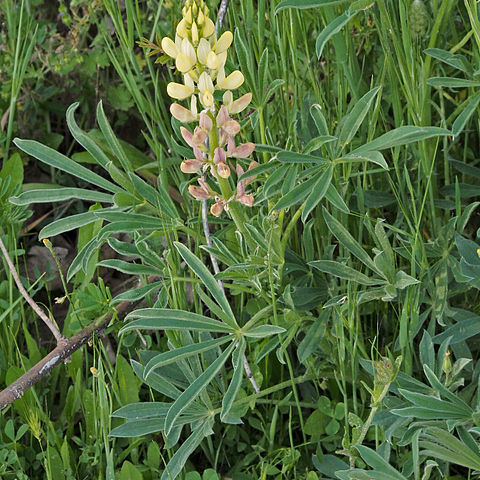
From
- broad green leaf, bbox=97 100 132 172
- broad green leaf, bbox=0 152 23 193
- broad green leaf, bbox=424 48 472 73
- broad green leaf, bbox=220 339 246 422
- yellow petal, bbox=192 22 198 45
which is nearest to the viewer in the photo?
yellow petal, bbox=192 22 198 45

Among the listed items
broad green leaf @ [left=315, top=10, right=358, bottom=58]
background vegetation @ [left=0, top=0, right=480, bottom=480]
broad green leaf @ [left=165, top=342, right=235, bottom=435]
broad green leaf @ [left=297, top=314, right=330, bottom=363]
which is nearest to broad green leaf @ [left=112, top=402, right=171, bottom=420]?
background vegetation @ [left=0, top=0, right=480, bottom=480]

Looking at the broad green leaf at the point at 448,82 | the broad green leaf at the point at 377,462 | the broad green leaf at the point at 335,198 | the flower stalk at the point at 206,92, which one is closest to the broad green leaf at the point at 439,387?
the broad green leaf at the point at 377,462

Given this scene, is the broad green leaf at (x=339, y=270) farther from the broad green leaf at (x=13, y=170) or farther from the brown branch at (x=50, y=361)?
the broad green leaf at (x=13, y=170)

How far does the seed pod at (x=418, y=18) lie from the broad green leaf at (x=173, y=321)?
67 cm

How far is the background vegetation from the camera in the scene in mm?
1203

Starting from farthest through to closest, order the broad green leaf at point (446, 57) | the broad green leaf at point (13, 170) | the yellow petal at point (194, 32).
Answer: the broad green leaf at point (13, 170), the broad green leaf at point (446, 57), the yellow petal at point (194, 32)

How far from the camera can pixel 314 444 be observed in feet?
4.92

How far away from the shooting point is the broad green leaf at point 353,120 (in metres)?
1.18

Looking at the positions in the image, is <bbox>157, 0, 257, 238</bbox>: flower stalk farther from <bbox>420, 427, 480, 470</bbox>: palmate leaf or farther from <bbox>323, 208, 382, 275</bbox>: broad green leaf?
<bbox>420, 427, 480, 470</bbox>: palmate leaf

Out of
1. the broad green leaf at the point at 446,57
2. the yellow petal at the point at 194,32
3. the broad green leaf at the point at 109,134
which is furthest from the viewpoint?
the broad green leaf at the point at 109,134

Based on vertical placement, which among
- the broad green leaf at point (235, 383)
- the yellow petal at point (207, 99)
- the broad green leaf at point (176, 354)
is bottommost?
Result: the broad green leaf at point (235, 383)

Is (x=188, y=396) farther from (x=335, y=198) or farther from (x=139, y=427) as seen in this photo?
(x=335, y=198)

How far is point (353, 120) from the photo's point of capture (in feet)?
3.92

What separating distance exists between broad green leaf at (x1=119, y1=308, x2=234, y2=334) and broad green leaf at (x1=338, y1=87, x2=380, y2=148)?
1.23 feet
